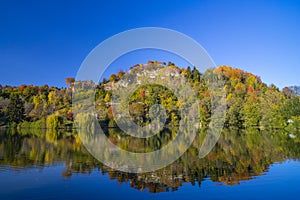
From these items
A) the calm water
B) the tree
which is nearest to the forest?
the tree

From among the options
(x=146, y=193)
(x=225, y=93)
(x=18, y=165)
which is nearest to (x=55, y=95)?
(x=225, y=93)

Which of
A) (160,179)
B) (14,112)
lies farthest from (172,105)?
(160,179)

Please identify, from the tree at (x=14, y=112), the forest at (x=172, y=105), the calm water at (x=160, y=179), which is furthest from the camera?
the tree at (x=14, y=112)

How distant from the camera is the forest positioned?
150ft

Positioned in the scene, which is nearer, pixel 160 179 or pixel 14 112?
pixel 160 179

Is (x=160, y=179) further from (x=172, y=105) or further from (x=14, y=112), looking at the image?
(x=14, y=112)

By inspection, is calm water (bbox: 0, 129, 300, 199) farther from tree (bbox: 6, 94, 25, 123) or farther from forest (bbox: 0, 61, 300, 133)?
tree (bbox: 6, 94, 25, 123)

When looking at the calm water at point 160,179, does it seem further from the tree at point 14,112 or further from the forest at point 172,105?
the tree at point 14,112

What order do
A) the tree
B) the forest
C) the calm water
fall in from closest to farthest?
1. the calm water
2. the forest
3. the tree

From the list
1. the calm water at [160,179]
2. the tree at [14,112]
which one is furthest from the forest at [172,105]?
the calm water at [160,179]

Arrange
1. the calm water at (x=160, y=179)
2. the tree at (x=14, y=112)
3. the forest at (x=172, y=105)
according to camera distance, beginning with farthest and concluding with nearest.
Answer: the tree at (x=14, y=112), the forest at (x=172, y=105), the calm water at (x=160, y=179)

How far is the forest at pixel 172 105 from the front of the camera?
4564cm

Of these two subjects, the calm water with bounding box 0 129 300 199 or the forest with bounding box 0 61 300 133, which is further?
the forest with bounding box 0 61 300 133

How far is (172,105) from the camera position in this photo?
66438 millimetres
